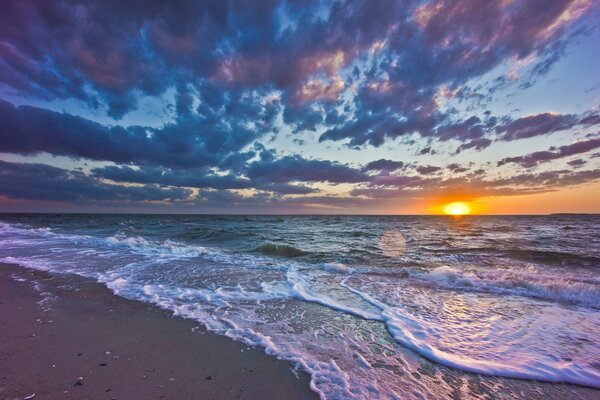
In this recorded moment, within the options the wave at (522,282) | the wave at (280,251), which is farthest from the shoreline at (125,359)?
the wave at (280,251)

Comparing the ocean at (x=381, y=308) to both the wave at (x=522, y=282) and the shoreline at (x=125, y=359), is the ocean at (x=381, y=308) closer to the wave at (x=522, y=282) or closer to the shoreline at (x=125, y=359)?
the wave at (x=522, y=282)

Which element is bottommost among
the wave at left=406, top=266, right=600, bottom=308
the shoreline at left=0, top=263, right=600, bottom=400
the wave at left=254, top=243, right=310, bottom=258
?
the wave at left=254, top=243, right=310, bottom=258

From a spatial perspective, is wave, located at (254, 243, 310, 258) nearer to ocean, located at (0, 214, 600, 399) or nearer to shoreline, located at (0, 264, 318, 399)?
ocean, located at (0, 214, 600, 399)

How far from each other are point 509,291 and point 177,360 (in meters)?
8.49

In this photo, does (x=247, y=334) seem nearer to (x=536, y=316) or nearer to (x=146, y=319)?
(x=146, y=319)

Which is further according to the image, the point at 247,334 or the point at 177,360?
the point at 247,334

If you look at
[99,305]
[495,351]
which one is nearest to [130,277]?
[99,305]

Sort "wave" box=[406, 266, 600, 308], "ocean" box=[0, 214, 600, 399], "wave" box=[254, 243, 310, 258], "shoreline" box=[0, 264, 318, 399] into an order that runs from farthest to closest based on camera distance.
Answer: "wave" box=[254, 243, 310, 258], "wave" box=[406, 266, 600, 308], "ocean" box=[0, 214, 600, 399], "shoreline" box=[0, 264, 318, 399]

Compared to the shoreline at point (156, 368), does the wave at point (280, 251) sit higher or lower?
lower

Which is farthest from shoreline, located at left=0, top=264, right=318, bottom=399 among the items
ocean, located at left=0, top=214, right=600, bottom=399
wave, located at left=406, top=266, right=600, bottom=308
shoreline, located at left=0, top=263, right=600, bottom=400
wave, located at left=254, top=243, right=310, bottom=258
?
wave, located at left=254, top=243, right=310, bottom=258

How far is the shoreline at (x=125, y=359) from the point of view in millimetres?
3010

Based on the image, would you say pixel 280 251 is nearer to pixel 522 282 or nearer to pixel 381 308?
pixel 381 308

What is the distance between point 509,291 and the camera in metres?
7.68

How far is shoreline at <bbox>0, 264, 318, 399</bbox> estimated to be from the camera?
3.01 metres
